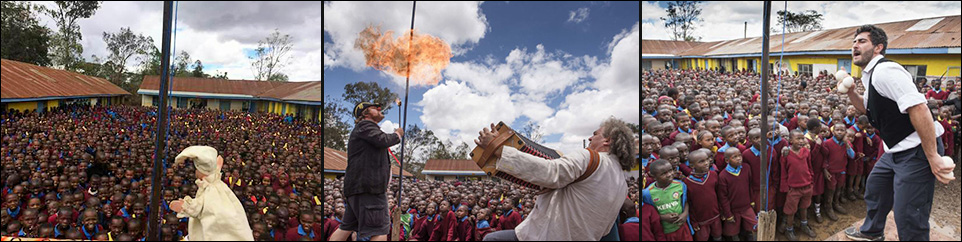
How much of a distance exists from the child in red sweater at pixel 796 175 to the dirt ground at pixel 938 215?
0.52 feet

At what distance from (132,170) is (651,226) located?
439 cm

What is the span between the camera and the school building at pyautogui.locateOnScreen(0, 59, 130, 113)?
435cm

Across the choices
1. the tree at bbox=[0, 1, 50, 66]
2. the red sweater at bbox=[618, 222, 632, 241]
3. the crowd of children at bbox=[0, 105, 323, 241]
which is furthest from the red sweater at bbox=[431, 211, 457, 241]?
the tree at bbox=[0, 1, 50, 66]

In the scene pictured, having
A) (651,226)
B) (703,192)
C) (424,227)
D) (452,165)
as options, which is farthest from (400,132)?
(703,192)

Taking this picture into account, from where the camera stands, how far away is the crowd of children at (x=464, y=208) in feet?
11.9

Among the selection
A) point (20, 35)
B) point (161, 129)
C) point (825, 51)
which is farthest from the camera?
point (20, 35)

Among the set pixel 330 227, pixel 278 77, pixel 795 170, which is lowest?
pixel 330 227

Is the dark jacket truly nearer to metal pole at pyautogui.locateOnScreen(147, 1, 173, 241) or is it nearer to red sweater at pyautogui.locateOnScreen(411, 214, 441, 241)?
red sweater at pyautogui.locateOnScreen(411, 214, 441, 241)

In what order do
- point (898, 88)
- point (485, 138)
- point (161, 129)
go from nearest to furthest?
point (485, 138), point (898, 88), point (161, 129)

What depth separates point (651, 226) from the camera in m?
3.62

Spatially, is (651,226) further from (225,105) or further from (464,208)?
(225,105)

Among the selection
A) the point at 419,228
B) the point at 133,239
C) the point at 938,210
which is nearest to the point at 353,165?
the point at 419,228

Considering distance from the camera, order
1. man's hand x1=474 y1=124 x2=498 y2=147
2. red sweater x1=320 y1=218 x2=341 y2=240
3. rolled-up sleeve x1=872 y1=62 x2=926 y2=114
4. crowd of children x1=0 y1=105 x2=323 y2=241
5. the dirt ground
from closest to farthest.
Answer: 1. man's hand x1=474 y1=124 x2=498 y2=147
2. rolled-up sleeve x1=872 y1=62 x2=926 y2=114
3. the dirt ground
4. red sweater x1=320 y1=218 x2=341 y2=240
5. crowd of children x1=0 y1=105 x2=323 y2=241

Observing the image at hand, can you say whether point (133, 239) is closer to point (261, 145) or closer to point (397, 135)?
point (261, 145)
